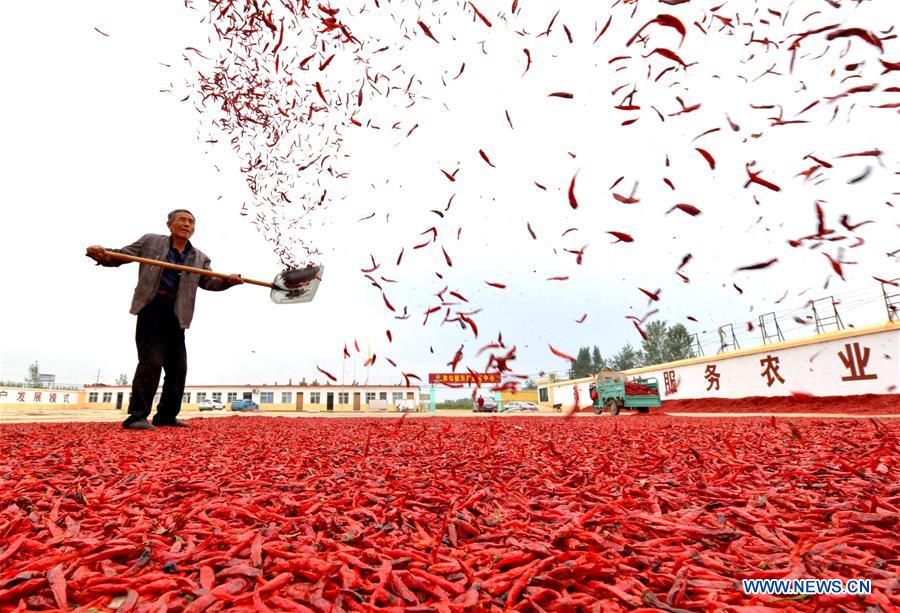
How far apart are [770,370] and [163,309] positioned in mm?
22082

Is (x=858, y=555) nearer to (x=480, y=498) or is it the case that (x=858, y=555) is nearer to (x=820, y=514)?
(x=820, y=514)

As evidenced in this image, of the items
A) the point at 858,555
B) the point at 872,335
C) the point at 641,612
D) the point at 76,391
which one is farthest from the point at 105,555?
the point at 76,391

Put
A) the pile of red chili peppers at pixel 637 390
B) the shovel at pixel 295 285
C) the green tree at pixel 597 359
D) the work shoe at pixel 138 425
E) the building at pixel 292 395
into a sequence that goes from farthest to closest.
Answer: the green tree at pixel 597 359 → the building at pixel 292 395 → the pile of red chili peppers at pixel 637 390 → the shovel at pixel 295 285 → the work shoe at pixel 138 425

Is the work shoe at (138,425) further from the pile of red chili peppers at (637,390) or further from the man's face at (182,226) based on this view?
the pile of red chili peppers at (637,390)

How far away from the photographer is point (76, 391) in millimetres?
60312

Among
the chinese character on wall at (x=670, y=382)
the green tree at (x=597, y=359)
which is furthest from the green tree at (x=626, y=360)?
the chinese character on wall at (x=670, y=382)

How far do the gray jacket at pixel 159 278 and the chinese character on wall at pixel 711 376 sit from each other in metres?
23.6

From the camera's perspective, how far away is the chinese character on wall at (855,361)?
15.2m

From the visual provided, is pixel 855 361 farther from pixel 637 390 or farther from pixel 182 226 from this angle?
pixel 182 226

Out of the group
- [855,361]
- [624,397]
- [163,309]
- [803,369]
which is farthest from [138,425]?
[803,369]

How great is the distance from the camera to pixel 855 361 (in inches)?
613

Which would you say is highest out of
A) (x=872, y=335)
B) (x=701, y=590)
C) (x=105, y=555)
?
(x=872, y=335)

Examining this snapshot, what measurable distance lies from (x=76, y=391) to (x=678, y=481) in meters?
77.3

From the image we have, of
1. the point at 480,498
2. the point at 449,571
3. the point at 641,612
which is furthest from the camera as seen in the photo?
the point at 480,498
